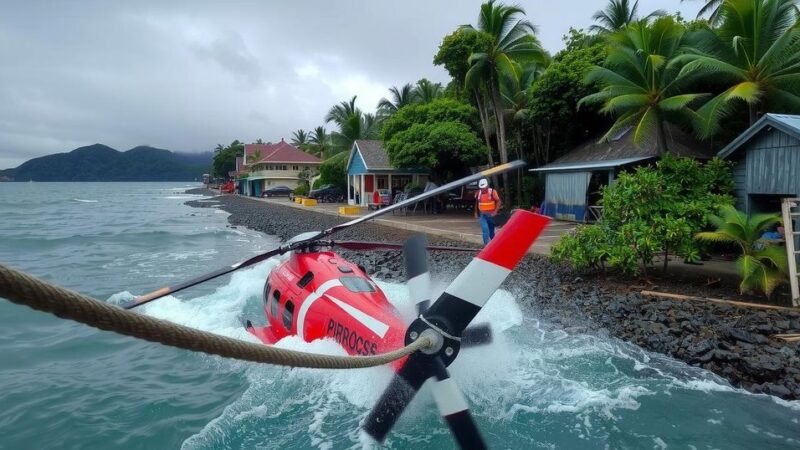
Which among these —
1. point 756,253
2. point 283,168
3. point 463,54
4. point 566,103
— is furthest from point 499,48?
point 283,168

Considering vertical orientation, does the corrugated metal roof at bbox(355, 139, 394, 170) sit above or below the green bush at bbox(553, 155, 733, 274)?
above

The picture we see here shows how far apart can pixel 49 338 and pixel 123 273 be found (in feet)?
20.7

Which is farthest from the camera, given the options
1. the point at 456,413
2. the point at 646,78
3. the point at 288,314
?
the point at 646,78

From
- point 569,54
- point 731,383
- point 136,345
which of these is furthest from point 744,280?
point 569,54

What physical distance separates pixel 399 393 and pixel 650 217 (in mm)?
8278

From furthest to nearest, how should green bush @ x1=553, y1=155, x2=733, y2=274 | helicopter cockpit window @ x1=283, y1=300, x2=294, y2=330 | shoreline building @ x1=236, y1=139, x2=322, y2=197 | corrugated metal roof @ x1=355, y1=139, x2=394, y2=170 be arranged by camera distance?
shoreline building @ x1=236, y1=139, x2=322, y2=197, corrugated metal roof @ x1=355, y1=139, x2=394, y2=170, green bush @ x1=553, y1=155, x2=733, y2=274, helicopter cockpit window @ x1=283, y1=300, x2=294, y2=330

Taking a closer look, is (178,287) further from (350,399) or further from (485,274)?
(485,274)

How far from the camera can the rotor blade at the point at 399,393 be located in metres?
3.07

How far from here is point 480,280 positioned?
9.90 ft

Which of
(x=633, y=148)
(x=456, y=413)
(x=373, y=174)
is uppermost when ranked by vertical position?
(x=633, y=148)

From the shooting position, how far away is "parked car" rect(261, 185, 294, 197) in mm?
56066

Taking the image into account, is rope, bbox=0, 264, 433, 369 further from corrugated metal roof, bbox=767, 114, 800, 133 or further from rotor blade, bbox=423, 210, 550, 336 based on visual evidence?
corrugated metal roof, bbox=767, 114, 800, 133

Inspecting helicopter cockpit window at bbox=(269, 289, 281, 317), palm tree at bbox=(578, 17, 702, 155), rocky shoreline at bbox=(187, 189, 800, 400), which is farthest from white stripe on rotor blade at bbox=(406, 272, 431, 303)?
palm tree at bbox=(578, 17, 702, 155)

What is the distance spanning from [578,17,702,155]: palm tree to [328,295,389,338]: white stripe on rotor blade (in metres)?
13.7
